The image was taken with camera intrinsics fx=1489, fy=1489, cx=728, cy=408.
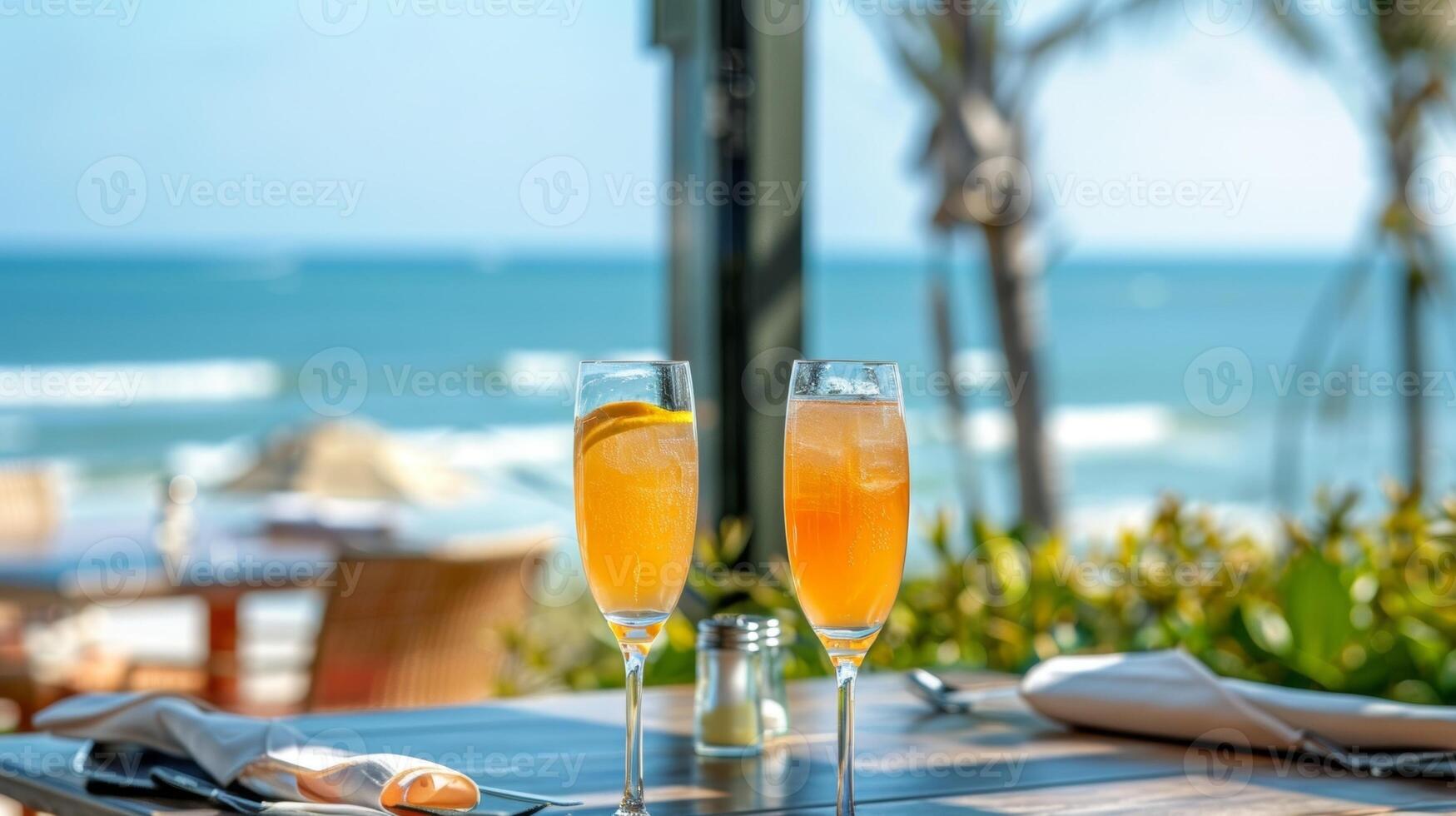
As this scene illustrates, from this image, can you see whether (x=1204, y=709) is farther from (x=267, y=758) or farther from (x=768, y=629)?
(x=267, y=758)

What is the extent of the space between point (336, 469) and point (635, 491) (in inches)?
152

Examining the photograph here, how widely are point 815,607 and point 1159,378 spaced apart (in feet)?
63.6

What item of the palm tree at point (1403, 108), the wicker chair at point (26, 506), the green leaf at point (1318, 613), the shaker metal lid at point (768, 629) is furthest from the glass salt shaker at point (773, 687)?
the wicker chair at point (26, 506)

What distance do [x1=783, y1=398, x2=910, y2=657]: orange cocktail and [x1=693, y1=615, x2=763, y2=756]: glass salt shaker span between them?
10.7 inches

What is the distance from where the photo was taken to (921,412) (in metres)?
14.0

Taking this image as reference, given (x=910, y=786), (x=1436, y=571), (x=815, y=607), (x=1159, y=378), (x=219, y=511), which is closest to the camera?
(x=815, y=607)

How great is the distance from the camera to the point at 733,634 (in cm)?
131

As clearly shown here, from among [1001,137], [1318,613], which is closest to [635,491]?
[1318,613]

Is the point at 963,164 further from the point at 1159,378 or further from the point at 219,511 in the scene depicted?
the point at 1159,378

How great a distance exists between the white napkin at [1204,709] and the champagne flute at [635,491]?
538mm

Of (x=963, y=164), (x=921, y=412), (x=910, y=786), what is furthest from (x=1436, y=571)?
(x=921, y=412)

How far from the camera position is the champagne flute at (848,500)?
3.32ft

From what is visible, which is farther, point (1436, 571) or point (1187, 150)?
point (1187, 150)

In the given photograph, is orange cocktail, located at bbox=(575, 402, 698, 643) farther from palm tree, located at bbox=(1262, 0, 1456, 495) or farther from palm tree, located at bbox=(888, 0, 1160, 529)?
palm tree, located at bbox=(1262, 0, 1456, 495)
